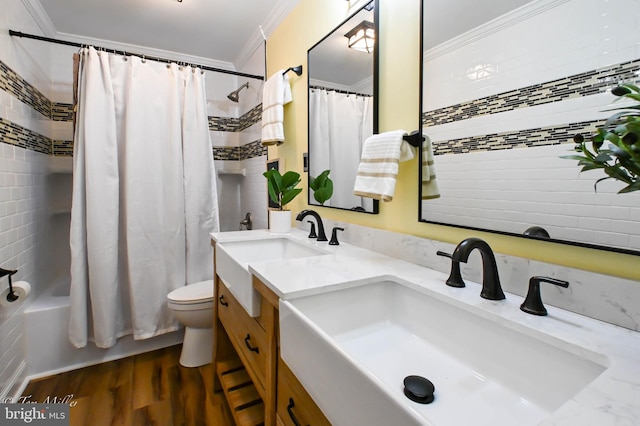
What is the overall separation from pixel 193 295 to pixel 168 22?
197cm

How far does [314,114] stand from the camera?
171 centimetres

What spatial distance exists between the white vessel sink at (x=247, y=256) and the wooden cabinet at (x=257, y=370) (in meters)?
0.06

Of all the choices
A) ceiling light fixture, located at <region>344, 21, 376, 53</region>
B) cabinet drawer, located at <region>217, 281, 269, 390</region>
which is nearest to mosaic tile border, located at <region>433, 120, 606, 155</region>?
ceiling light fixture, located at <region>344, 21, 376, 53</region>

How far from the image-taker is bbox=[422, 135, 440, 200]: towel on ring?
3.33 feet

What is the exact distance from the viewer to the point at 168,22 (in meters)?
2.18

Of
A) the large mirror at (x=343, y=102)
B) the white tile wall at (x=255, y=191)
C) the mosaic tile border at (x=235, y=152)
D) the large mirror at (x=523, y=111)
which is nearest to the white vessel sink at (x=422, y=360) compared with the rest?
the large mirror at (x=523, y=111)

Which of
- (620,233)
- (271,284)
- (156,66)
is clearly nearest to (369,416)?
(271,284)

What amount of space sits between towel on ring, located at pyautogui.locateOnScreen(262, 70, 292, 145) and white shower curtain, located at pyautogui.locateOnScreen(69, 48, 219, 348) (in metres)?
0.51

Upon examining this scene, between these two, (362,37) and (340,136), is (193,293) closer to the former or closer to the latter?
(340,136)

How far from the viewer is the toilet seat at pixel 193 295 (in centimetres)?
179

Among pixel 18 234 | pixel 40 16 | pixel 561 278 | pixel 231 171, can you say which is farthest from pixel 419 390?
pixel 40 16

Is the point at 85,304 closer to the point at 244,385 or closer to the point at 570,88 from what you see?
the point at 244,385

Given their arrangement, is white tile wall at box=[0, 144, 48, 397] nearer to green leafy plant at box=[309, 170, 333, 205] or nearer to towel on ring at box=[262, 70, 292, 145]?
towel on ring at box=[262, 70, 292, 145]

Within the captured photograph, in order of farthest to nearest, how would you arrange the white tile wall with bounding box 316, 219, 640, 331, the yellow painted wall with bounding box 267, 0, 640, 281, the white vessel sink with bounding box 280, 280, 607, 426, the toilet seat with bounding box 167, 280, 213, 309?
the toilet seat with bounding box 167, 280, 213, 309 < the yellow painted wall with bounding box 267, 0, 640, 281 < the white tile wall with bounding box 316, 219, 640, 331 < the white vessel sink with bounding box 280, 280, 607, 426
